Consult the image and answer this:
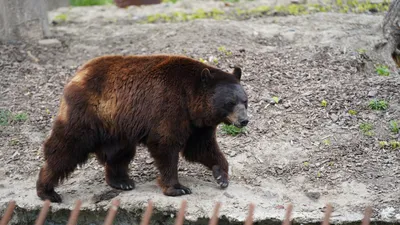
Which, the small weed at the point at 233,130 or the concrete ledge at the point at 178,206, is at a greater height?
the small weed at the point at 233,130

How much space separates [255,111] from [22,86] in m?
3.51

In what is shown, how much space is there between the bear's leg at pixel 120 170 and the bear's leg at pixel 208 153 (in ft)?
2.08

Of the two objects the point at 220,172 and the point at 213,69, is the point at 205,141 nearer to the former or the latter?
the point at 220,172

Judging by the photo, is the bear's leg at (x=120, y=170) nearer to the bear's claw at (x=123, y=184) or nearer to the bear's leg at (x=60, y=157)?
the bear's claw at (x=123, y=184)

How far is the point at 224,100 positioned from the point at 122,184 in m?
1.51

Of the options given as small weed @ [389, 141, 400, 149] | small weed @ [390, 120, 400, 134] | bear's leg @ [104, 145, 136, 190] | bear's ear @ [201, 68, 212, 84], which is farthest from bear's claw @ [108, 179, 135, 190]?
small weed @ [390, 120, 400, 134]

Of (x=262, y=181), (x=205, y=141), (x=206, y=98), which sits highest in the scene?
(x=206, y=98)

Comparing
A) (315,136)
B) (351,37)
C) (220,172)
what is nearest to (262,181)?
(220,172)

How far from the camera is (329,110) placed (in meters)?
8.37

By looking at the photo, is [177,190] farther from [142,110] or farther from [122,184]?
[142,110]

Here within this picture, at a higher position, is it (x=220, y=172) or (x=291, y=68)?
(x=291, y=68)

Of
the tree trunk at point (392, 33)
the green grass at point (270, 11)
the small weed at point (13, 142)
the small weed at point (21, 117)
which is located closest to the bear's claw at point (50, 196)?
the small weed at point (13, 142)

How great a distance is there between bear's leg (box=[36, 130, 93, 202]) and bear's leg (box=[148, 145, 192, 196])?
2.33ft

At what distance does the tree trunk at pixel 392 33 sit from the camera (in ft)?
33.0
